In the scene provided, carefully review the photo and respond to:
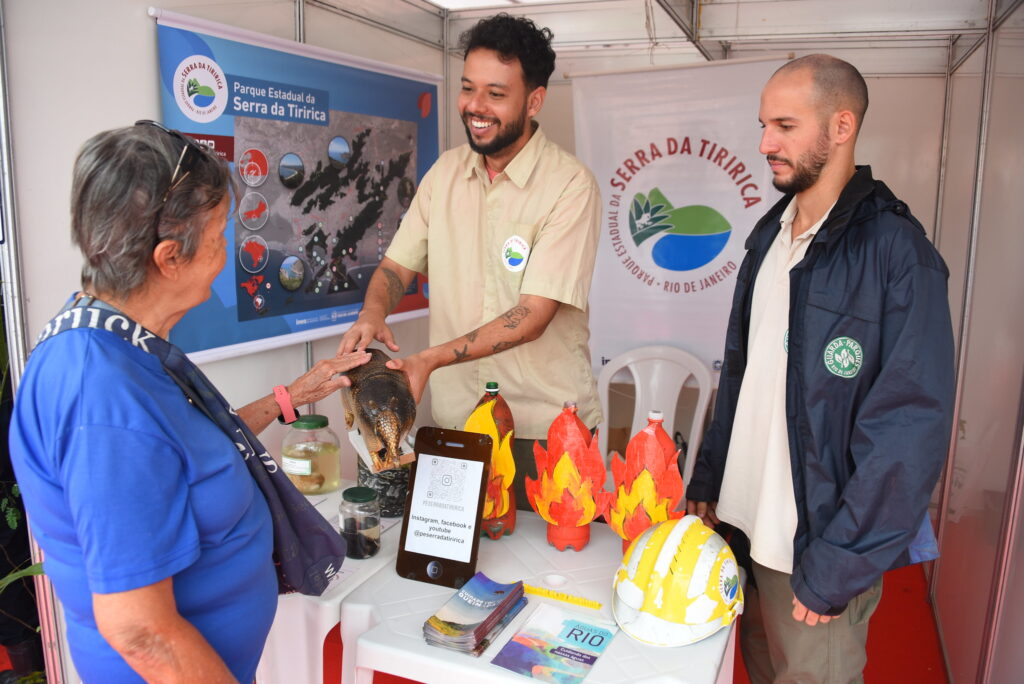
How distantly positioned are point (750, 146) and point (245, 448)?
314 cm

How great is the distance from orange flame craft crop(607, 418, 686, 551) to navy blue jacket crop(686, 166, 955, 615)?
27 cm

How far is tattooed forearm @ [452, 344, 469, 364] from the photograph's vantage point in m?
2.02

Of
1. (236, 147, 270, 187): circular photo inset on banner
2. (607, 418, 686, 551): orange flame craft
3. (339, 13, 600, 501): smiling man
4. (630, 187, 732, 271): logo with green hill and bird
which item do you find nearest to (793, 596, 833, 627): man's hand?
(607, 418, 686, 551): orange flame craft

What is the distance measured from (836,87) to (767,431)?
80 centimetres

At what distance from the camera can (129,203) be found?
40.3 inches

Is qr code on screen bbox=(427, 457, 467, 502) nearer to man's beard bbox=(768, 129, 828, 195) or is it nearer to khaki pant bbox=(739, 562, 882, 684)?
khaki pant bbox=(739, 562, 882, 684)

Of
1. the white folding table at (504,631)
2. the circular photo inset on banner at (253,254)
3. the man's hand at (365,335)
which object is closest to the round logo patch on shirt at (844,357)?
the white folding table at (504,631)

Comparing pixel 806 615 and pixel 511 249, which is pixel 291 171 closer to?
pixel 511 249

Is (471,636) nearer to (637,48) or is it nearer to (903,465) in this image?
(903,465)

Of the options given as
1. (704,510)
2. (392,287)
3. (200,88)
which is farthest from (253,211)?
(704,510)

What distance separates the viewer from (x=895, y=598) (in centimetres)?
348

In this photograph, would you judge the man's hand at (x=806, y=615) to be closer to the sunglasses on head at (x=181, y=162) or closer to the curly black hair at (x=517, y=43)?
the sunglasses on head at (x=181, y=162)

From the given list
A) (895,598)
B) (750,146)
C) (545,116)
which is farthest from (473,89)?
(895,598)

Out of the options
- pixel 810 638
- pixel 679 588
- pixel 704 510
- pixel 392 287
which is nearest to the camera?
pixel 679 588
